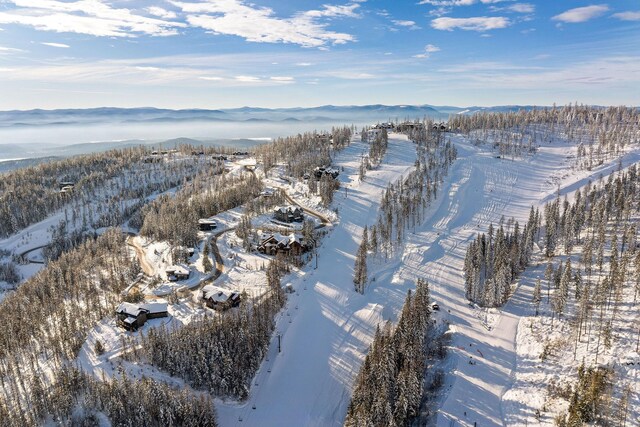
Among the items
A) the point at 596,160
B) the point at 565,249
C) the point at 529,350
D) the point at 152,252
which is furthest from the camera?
the point at 596,160

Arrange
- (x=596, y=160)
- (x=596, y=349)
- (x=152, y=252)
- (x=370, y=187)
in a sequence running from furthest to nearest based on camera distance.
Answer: (x=596, y=160) < (x=370, y=187) < (x=152, y=252) < (x=596, y=349)

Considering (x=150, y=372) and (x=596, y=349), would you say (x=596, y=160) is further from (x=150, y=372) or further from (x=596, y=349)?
(x=150, y=372)

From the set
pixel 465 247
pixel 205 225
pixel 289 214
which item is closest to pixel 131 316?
pixel 205 225

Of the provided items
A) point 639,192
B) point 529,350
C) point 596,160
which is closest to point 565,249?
point 529,350

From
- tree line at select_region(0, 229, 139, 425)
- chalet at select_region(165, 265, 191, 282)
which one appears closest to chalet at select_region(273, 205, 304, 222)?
chalet at select_region(165, 265, 191, 282)

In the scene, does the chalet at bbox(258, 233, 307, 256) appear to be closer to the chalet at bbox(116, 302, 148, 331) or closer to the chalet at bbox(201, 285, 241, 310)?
the chalet at bbox(201, 285, 241, 310)

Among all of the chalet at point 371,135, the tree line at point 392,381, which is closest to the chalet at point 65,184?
the chalet at point 371,135
